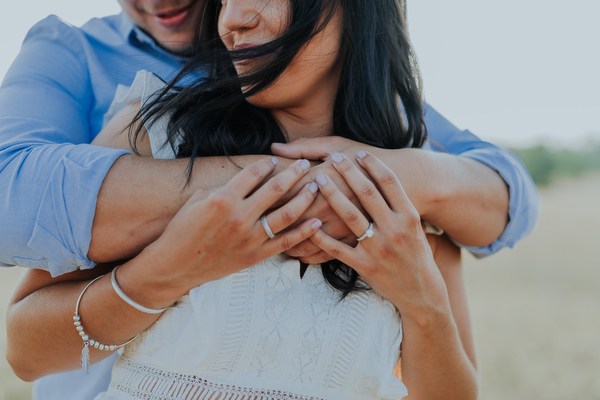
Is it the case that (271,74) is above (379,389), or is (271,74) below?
above

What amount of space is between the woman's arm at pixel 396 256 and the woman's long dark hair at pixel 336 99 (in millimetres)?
131

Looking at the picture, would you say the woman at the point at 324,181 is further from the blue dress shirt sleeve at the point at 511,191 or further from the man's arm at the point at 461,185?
the blue dress shirt sleeve at the point at 511,191

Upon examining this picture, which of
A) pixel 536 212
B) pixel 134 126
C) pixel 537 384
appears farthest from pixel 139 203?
pixel 537 384

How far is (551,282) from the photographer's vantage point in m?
9.66

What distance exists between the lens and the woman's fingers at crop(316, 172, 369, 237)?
1.39 metres

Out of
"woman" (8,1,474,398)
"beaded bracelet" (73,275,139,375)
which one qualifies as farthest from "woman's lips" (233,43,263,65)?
"beaded bracelet" (73,275,139,375)

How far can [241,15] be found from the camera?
5.06 ft

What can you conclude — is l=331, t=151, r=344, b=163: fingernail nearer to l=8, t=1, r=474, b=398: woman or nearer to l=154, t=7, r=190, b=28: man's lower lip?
l=8, t=1, r=474, b=398: woman

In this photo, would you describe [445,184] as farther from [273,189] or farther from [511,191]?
[273,189]

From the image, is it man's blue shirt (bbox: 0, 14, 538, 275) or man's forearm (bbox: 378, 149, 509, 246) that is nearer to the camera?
man's blue shirt (bbox: 0, 14, 538, 275)

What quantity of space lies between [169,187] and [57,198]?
269mm

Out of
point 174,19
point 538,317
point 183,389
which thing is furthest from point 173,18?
point 538,317

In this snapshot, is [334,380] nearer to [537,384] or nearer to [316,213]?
[316,213]

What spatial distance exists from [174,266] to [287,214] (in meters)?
0.31
